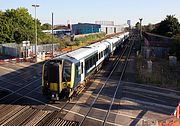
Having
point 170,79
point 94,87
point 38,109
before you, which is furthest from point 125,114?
point 170,79

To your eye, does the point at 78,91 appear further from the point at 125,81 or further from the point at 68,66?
the point at 125,81

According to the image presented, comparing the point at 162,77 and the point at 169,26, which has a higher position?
the point at 169,26

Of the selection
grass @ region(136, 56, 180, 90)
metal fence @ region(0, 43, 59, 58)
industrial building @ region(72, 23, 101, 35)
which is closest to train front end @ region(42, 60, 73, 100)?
grass @ region(136, 56, 180, 90)

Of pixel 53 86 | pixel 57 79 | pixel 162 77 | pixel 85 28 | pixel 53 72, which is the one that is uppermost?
pixel 85 28

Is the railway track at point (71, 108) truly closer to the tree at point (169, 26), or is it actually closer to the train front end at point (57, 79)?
the train front end at point (57, 79)

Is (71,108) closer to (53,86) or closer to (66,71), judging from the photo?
(53,86)

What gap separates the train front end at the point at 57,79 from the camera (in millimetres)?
15992

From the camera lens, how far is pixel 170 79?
25094 mm

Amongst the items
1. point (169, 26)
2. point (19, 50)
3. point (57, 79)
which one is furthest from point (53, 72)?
point (169, 26)

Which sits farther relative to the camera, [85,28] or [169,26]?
[85,28]

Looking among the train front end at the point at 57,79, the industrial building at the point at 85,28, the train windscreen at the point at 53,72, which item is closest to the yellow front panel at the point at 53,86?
the train front end at the point at 57,79

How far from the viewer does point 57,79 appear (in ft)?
52.5

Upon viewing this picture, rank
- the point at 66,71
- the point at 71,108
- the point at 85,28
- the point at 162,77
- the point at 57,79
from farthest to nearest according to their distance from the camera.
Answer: the point at 85,28, the point at 162,77, the point at 71,108, the point at 66,71, the point at 57,79

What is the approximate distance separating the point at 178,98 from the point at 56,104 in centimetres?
855
